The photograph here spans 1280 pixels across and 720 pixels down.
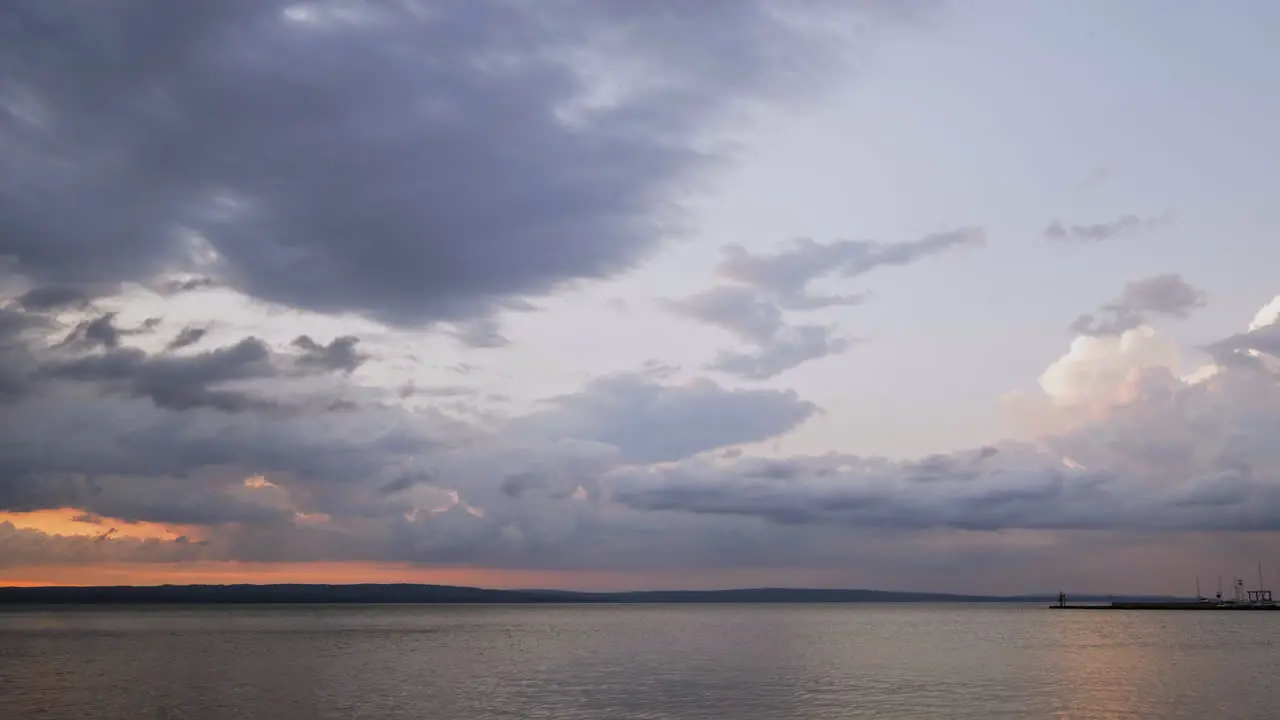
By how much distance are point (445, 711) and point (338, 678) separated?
2902cm

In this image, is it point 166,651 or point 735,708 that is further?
point 166,651

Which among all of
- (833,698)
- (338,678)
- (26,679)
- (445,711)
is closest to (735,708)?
(833,698)

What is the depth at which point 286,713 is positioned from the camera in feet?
207

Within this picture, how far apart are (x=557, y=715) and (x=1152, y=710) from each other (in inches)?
1493

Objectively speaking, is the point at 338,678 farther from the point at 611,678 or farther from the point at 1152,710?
the point at 1152,710

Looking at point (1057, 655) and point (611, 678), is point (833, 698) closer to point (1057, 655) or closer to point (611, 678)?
point (611, 678)

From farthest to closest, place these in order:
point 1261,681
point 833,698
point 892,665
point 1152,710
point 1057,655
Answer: point 1057,655, point 892,665, point 1261,681, point 833,698, point 1152,710

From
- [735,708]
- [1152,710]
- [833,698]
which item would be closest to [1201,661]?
[1152,710]

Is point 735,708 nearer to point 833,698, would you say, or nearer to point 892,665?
point 833,698

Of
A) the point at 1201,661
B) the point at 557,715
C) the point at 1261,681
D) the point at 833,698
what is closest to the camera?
the point at 557,715

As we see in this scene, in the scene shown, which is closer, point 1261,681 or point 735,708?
point 735,708

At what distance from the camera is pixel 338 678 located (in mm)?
87625

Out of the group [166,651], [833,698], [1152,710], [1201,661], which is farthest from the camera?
[166,651]

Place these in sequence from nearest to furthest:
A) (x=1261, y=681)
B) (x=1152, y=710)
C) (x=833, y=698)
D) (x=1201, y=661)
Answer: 1. (x=1152, y=710)
2. (x=833, y=698)
3. (x=1261, y=681)
4. (x=1201, y=661)
